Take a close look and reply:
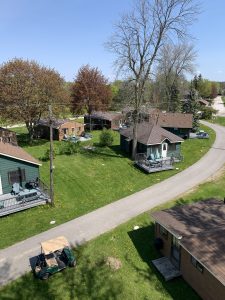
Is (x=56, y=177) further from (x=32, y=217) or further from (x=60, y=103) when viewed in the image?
(x=60, y=103)

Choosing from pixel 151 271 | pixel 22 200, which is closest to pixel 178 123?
pixel 22 200

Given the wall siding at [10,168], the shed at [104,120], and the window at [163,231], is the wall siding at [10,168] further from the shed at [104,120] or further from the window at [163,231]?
the shed at [104,120]

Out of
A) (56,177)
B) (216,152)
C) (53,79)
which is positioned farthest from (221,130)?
(56,177)

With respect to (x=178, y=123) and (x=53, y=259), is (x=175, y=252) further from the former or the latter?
(x=178, y=123)

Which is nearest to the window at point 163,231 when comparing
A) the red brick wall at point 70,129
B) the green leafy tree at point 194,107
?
the red brick wall at point 70,129

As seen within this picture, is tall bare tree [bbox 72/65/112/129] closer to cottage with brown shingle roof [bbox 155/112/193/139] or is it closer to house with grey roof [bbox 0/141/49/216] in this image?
cottage with brown shingle roof [bbox 155/112/193/139]

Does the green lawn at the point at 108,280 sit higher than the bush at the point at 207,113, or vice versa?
the bush at the point at 207,113
